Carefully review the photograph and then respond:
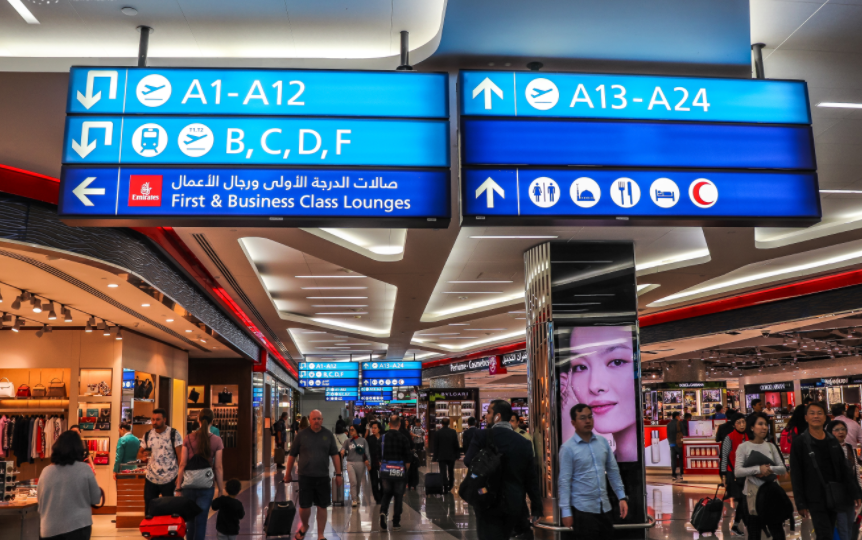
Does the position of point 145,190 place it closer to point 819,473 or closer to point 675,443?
point 819,473

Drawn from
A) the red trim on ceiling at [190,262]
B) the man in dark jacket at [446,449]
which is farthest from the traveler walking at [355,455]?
the red trim on ceiling at [190,262]

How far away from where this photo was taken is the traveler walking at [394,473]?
9.86 meters

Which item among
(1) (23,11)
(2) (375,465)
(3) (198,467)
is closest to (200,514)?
(3) (198,467)

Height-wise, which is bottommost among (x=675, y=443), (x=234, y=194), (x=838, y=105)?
(x=675, y=443)

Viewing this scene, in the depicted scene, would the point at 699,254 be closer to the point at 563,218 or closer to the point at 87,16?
the point at 563,218

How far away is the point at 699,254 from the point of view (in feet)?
35.0

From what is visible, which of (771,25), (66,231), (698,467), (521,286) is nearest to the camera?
(771,25)

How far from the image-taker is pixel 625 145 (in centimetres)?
376

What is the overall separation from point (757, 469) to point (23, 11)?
6.75 m

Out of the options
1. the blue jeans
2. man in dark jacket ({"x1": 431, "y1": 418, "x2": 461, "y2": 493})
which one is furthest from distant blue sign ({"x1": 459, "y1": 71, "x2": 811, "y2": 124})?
man in dark jacket ({"x1": 431, "y1": 418, "x2": 461, "y2": 493})

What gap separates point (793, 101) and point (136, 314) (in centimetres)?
971

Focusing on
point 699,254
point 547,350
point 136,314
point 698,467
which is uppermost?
point 699,254

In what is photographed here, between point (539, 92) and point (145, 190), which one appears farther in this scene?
point (539, 92)

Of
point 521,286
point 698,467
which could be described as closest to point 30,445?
point 521,286
